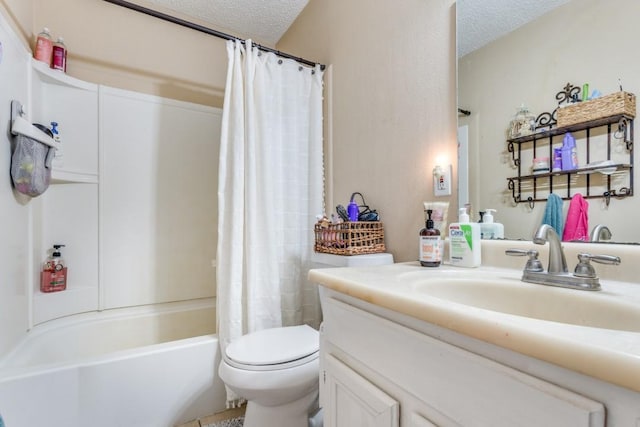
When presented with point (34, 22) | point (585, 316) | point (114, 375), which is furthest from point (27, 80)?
A: point (585, 316)

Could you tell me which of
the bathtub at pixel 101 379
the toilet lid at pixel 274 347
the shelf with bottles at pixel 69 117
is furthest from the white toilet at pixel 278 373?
the shelf with bottles at pixel 69 117

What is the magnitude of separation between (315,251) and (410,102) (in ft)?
2.73

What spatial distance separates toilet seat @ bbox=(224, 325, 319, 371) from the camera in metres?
1.11

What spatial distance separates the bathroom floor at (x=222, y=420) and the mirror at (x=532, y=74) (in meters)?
1.51

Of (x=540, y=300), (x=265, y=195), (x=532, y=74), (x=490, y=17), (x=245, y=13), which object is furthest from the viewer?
(x=245, y=13)

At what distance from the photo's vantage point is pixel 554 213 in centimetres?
89

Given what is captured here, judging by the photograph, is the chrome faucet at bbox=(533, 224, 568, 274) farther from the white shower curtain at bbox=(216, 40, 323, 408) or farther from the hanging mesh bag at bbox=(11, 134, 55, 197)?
the hanging mesh bag at bbox=(11, 134, 55, 197)

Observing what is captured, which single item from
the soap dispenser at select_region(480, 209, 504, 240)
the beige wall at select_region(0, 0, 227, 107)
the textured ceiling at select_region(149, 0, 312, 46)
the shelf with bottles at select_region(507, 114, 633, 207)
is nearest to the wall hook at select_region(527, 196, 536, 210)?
the shelf with bottles at select_region(507, 114, 633, 207)

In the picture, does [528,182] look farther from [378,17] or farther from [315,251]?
[378,17]

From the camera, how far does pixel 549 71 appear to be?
897 millimetres

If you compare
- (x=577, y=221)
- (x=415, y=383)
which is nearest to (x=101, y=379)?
(x=415, y=383)

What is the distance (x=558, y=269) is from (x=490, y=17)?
0.90m

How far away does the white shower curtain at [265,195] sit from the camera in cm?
154

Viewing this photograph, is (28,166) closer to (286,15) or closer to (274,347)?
(274,347)
